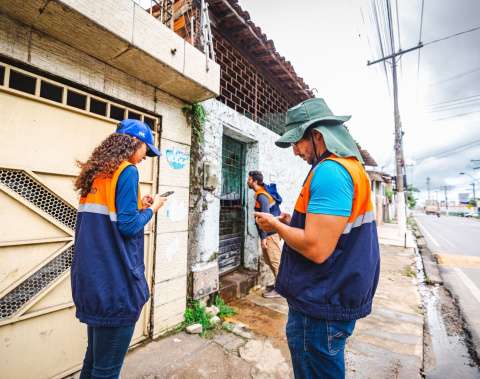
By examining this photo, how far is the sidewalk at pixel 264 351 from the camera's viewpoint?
2389 mm

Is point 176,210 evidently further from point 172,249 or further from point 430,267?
point 430,267

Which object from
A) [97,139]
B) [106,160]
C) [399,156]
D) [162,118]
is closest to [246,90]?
[162,118]

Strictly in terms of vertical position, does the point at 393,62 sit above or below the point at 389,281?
above

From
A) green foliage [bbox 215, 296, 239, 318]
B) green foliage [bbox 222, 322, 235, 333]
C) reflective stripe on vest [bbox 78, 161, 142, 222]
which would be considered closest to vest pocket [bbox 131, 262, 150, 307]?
reflective stripe on vest [bbox 78, 161, 142, 222]

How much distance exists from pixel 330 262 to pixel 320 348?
440 millimetres

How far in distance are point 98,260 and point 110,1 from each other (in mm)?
2183

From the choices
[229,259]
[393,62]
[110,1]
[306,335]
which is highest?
[393,62]

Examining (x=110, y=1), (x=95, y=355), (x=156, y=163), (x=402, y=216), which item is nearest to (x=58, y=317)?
(x=95, y=355)

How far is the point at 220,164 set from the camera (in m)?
3.81

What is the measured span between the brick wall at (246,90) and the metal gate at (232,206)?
0.73 m

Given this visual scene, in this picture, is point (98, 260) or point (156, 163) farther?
point (156, 163)

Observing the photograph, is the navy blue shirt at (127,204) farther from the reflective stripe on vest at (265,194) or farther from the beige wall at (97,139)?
the reflective stripe on vest at (265,194)

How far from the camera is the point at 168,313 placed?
2998 mm

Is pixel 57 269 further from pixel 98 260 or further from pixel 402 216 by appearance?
pixel 402 216
